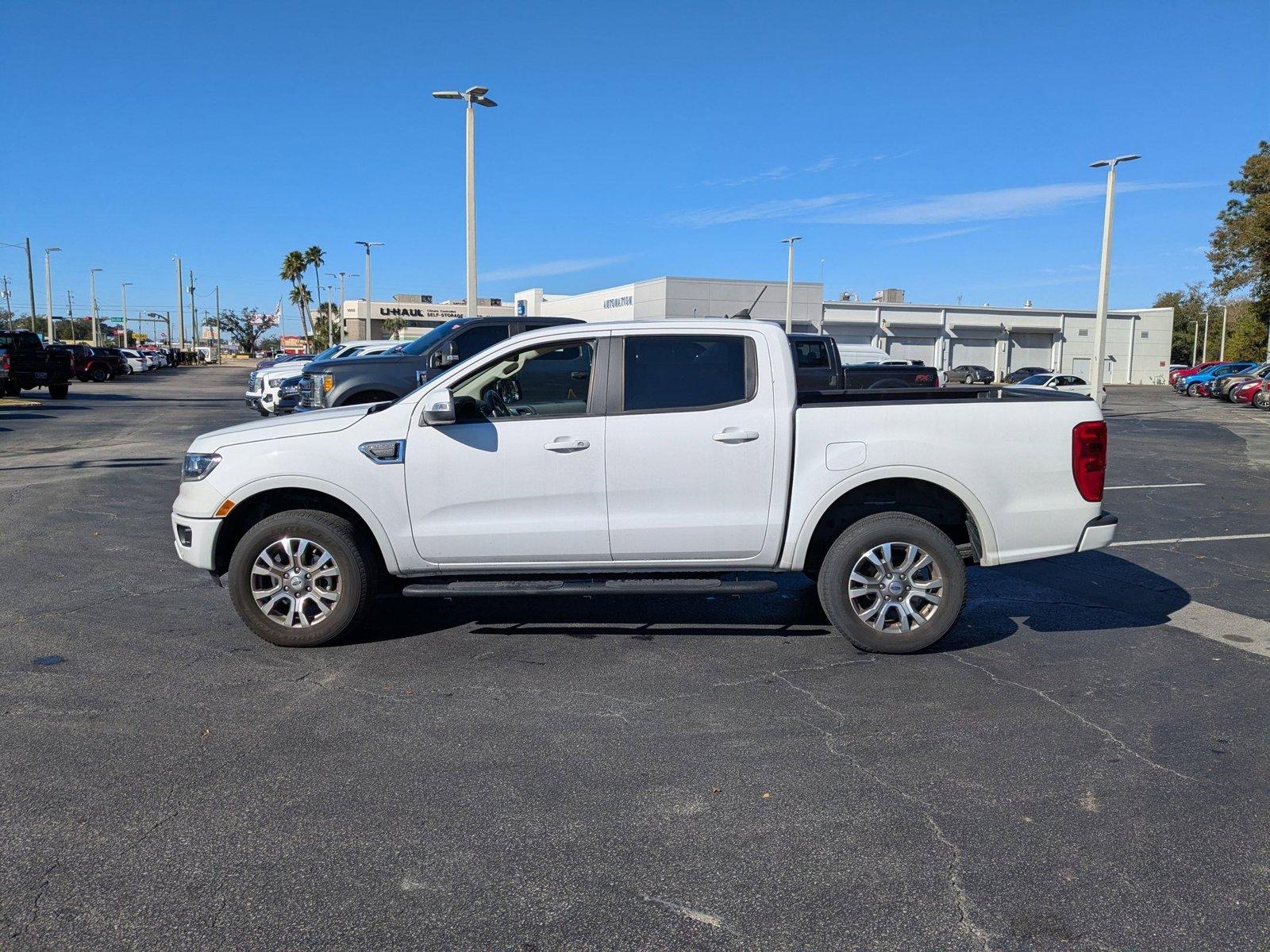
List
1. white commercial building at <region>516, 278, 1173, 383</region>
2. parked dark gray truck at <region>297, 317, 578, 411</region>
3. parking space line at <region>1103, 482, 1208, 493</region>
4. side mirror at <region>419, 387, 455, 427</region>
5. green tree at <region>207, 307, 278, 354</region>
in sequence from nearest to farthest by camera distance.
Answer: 1. side mirror at <region>419, 387, 455, 427</region>
2. parked dark gray truck at <region>297, 317, 578, 411</region>
3. parking space line at <region>1103, 482, 1208, 493</region>
4. white commercial building at <region>516, 278, 1173, 383</region>
5. green tree at <region>207, 307, 278, 354</region>

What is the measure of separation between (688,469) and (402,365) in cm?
794

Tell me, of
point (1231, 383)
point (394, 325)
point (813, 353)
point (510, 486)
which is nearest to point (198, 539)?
point (510, 486)

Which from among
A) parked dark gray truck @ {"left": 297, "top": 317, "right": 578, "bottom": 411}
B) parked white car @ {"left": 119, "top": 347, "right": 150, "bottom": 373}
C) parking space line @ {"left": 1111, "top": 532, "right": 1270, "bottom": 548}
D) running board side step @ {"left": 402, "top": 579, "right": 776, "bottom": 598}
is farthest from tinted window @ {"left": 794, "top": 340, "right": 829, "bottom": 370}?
parked white car @ {"left": 119, "top": 347, "right": 150, "bottom": 373}

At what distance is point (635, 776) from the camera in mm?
4227

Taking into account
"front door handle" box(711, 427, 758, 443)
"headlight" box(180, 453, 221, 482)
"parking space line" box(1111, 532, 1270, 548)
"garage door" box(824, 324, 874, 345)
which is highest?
"garage door" box(824, 324, 874, 345)

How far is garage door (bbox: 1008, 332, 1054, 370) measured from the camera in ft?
227

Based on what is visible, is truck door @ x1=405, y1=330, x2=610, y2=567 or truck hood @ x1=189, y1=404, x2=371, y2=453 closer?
truck door @ x1=405, y1=330, x2=610, y2=567

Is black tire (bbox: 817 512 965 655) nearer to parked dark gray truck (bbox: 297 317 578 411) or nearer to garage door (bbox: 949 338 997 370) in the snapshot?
parked dark gray truck (bbox: 297 317 578 411)

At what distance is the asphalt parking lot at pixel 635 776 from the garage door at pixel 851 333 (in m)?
57.6

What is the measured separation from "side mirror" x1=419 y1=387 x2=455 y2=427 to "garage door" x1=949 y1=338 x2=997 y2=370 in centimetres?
6613

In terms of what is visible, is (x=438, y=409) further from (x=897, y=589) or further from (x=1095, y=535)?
(x=1095, y=535)

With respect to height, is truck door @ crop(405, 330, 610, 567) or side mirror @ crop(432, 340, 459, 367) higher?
side mirror @ crop(432, 340, 459, 367)

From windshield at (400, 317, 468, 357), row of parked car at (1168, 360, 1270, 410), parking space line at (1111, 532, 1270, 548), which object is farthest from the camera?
row of parked car at (1168, 360, 1270, 410)

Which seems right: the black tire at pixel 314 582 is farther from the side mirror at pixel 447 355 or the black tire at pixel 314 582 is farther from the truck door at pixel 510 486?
the side mirror at pixel 447 355
